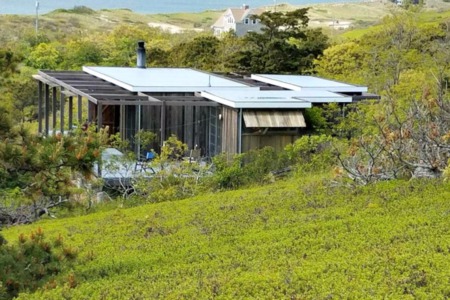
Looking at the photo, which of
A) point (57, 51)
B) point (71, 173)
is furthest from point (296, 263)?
point (57, 51)

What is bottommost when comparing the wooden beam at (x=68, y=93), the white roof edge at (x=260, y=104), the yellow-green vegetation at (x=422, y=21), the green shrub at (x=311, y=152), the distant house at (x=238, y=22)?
the green shrub at (x=311, y=152)

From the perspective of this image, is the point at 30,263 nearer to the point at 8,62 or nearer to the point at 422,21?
the point at 8,62

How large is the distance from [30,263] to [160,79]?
1429 centimetres

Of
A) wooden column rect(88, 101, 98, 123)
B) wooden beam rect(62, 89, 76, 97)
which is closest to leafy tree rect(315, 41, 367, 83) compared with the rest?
wooden column rect(88, 101, 98, 123)

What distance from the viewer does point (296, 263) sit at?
625cm

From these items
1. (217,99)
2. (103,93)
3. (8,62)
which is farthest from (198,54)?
(8,62)

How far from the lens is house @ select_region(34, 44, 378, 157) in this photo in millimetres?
16516

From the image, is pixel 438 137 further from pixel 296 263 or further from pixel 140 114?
pixel 140 114

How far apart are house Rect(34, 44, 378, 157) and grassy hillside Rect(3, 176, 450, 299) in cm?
598

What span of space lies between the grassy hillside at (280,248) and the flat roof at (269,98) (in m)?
5.96

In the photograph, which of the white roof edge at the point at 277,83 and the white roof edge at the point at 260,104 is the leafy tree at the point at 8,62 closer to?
the white roof edge at the point at 260,104

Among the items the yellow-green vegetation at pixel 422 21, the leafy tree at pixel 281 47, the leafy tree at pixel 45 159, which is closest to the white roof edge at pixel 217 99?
the leafy tree at pixel 45 159

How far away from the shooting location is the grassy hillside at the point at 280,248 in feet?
18.3

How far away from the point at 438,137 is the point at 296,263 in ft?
13.5
